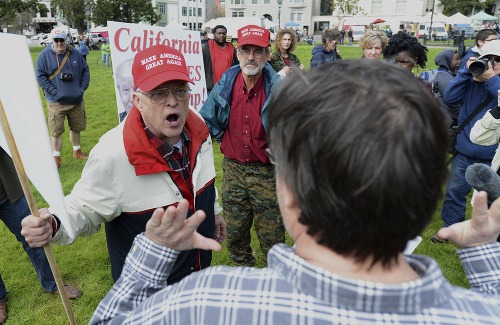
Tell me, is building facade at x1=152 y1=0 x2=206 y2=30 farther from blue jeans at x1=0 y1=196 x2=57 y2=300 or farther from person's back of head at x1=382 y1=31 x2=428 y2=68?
blue jeans at x1=0 y1=196 x2=57 y2=300

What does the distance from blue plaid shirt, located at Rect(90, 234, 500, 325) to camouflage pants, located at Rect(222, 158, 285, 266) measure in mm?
2494

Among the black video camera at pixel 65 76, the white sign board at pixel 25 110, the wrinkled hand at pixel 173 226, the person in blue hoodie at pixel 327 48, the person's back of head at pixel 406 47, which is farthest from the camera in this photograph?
the person in blue hoodie at pixel 327 48

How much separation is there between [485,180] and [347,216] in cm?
120

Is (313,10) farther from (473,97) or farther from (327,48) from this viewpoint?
(473,97)

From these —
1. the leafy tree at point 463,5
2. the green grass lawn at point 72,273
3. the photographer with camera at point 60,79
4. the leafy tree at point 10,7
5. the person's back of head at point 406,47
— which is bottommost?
the green grass lawn at point 72,273

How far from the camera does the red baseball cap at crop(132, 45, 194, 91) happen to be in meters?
2.14

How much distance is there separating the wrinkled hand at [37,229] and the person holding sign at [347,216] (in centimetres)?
90

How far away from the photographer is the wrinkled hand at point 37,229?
158 cm

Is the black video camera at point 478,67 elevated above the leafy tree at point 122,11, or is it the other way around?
the leafy tree at point 122,11

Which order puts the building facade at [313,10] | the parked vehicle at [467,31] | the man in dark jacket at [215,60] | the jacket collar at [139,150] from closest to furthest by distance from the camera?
the jacket collar at [139,150], the man in dark jacket at [215,60], the parked vehicle at [467,31], the building facade at [313,10]

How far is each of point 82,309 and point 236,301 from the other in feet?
10.1

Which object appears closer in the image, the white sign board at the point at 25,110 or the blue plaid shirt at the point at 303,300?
the blue plaid shirt at the point at 303,300

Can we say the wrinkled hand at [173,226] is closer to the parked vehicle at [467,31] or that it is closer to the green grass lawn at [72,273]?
the green grass lawn at [72,273]

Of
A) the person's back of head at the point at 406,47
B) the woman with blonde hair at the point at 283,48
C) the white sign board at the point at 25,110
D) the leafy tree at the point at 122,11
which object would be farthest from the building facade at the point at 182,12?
the white sign board at the point at 25,110
